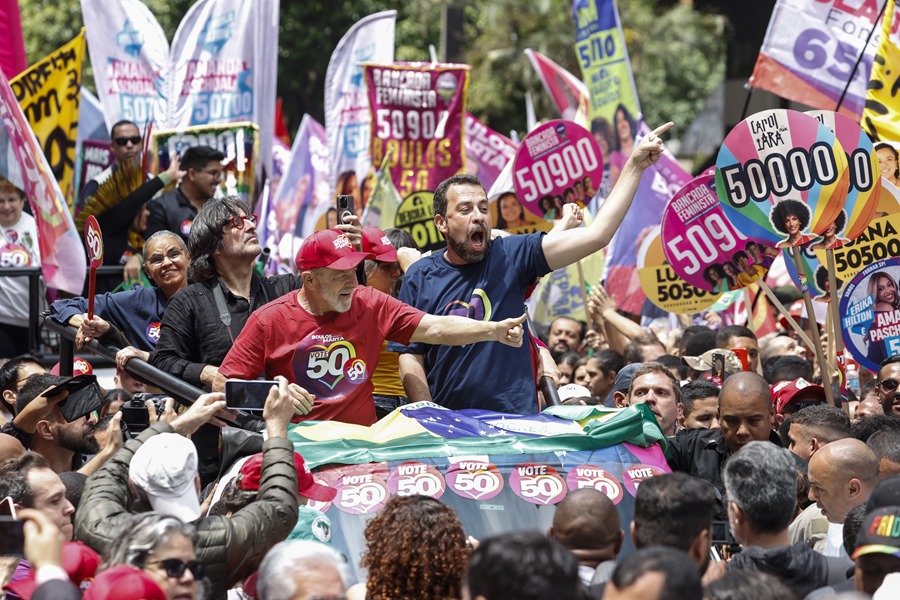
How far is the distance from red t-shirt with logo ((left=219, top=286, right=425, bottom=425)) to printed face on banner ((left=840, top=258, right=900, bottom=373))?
3261mm

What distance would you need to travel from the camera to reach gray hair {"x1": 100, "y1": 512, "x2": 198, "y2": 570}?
403cm

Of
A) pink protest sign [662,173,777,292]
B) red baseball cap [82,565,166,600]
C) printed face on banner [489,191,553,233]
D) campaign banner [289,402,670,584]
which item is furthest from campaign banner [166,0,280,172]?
red baseball cap [82,565,166,600]

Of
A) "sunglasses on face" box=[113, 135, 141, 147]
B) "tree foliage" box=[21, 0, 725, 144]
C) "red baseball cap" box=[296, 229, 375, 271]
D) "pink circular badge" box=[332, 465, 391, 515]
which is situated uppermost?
"tree foliage" box=[21, 0, 725, 144]

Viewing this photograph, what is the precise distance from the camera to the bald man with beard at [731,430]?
6266 millimetres

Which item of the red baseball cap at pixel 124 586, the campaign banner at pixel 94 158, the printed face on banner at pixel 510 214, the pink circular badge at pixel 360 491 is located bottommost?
the pink circular badge at pixel 360 491

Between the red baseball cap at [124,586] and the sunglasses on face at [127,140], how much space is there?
753 cm

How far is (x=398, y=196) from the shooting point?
12.0 m

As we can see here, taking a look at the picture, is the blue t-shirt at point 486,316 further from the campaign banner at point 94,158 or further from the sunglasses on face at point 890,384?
the campaign banner at point 94,158

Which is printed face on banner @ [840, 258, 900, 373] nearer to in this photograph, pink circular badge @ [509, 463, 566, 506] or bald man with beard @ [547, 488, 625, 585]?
pink circular badge @ [509, 463, 566, 506]

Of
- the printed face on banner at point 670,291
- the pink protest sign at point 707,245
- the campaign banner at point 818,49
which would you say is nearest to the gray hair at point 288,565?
the pink protest sign at point 707,245

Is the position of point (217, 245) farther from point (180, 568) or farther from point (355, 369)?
point (180, 568)

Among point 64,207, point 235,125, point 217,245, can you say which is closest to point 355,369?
point 217,245

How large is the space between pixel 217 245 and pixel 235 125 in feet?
14.4

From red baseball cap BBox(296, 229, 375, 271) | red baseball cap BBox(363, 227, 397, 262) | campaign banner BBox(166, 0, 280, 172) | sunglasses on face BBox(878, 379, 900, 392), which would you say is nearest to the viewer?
red baseball cap BBox(296, 229, 375, 271)
